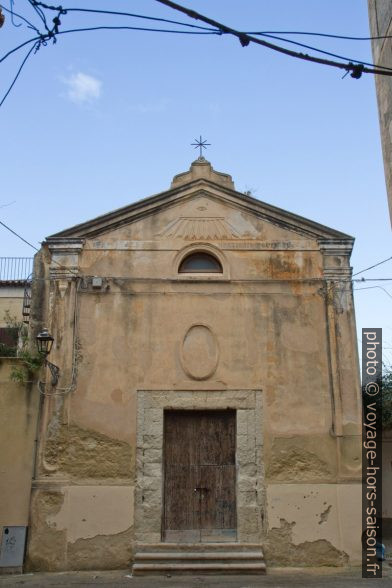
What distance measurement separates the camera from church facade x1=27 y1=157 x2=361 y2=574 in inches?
401

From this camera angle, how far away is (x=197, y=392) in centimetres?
1086

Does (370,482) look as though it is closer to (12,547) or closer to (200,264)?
(200,264)

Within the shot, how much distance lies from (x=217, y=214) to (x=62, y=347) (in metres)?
3.91

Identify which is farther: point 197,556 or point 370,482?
point 370,482

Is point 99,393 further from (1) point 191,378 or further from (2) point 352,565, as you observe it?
(2) point 352,565

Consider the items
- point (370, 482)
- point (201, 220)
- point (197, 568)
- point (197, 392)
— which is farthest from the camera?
point (201, 220)

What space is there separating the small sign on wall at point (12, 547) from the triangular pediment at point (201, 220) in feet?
17.1

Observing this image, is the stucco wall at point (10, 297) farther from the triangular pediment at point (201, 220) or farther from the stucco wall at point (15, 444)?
the stucco wall at point (15, 444)

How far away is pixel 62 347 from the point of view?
11062mm

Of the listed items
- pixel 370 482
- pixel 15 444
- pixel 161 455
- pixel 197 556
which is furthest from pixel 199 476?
pixel 15 444

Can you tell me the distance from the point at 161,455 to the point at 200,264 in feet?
12.0

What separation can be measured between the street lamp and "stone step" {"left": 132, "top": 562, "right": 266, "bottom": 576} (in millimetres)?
3453

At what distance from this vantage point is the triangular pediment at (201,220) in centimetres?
1173

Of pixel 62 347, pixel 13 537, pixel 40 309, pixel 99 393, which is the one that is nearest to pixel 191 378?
pixel 99 393
